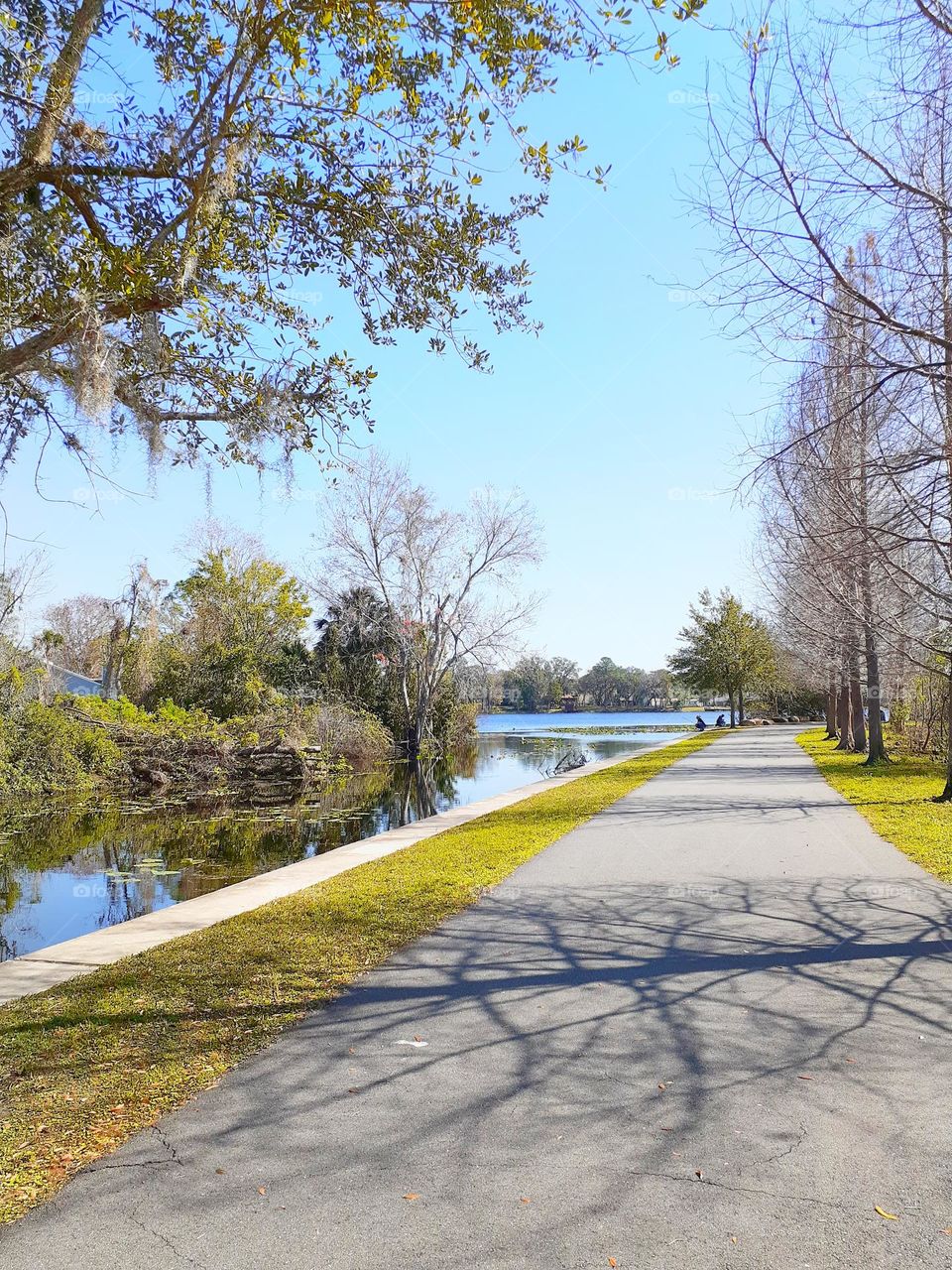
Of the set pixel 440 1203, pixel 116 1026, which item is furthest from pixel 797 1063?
pixel 116 1026

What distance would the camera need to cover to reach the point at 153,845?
46.5ft

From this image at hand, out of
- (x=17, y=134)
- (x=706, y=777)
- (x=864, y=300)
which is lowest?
(x=706, y=777)

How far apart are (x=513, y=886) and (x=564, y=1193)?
5530 millimetres

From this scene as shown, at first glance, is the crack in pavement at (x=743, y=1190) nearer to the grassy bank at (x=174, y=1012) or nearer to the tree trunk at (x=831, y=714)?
the grassy bank at (x=174, y=1012)

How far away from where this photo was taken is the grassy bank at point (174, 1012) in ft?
12.0

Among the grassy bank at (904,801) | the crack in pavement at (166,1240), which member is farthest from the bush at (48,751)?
the crack in pavement at (166,1240)

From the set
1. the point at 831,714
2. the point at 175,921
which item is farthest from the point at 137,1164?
the point at 831,714

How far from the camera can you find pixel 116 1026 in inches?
192

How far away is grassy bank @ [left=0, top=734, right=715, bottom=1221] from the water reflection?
9.45ft

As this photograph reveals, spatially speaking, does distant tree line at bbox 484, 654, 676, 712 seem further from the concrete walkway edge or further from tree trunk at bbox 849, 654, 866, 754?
the concrete walkway edge

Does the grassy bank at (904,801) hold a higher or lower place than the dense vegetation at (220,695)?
lower

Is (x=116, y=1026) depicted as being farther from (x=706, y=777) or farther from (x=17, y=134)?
(x=706, y=777)

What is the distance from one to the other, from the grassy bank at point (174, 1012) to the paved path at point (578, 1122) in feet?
0.71

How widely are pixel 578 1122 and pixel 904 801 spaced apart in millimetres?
13259
